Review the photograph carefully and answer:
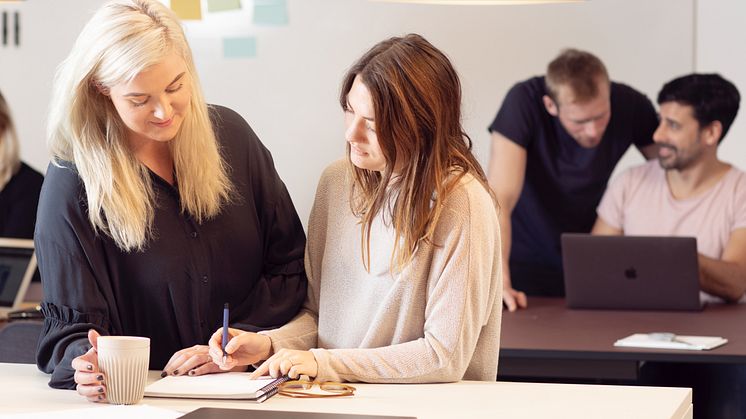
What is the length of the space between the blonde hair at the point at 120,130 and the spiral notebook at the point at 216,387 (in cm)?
30

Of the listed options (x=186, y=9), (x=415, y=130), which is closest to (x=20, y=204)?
(x=186, y=9)

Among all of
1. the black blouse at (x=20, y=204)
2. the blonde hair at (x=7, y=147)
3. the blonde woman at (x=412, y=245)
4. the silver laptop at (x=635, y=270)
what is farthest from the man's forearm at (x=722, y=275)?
the blonde hair at (x=7, y=147)

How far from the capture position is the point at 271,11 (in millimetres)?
5324

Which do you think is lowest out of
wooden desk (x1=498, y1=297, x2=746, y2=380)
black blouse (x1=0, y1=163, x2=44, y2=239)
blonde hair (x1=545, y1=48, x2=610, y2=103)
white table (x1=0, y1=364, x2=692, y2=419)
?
wooden desk (x1=498, y1=297, x2=746, y2=380)

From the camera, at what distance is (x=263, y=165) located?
2.41m

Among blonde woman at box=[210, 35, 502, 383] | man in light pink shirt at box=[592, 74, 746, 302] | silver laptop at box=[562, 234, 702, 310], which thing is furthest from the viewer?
man in light pink shirt at box=[592, 74, 746, 302]

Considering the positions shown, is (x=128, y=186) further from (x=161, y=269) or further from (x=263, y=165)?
(x=263, y=165)

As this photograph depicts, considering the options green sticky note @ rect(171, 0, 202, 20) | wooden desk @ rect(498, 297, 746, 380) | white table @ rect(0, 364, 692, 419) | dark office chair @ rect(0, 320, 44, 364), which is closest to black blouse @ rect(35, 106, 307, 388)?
white table @ rect(0, 364, 692, 419)

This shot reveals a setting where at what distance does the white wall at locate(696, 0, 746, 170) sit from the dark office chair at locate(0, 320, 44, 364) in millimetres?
3209

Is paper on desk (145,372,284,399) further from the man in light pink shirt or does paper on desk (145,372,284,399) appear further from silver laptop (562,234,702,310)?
the man in light pink shirt

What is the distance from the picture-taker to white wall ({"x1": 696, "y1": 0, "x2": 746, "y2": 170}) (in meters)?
4.82

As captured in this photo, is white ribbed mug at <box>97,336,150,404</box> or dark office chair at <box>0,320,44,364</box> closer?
white ribbed mug at <box>97,336,150,404</box>

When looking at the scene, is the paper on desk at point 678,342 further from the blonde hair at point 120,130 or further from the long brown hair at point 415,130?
the blonde hair at point 120,130

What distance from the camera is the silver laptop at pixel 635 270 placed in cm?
396
